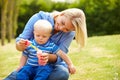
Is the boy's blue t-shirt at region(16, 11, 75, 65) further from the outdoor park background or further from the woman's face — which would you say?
the outdoor park background

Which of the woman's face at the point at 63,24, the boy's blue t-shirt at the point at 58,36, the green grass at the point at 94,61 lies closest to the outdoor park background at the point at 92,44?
the green grass at the point at 94,61

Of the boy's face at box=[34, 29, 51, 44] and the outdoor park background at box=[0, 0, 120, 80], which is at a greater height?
the boy's face at box=[34, 29, 51, 44]

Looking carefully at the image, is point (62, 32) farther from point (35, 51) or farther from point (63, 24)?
point (35, 51)

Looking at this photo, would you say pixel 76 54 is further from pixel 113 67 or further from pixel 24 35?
pixel 24 35

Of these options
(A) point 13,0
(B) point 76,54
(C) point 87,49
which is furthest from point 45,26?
(A) point 13,0

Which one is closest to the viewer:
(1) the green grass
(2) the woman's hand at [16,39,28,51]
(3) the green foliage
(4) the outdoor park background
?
(2) the woman's hand at [16,39,28,51]

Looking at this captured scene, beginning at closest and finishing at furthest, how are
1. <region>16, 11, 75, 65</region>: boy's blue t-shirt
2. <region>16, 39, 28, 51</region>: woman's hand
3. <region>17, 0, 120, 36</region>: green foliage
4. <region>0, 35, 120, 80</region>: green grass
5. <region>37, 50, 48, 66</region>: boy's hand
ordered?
<region>37, 50, 48, 66</region>: boy's hand, <region>16, 39, 28, 51</region>: woman's hand, <region>16, 11, 75, 65</region>: boy's blue t-shirt, <region>0, 35, 120, 80</region>: green grass, <region>17, 0, 120, 36</region>: green foliage

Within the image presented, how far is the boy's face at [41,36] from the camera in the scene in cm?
555

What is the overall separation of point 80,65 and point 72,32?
3.01 m

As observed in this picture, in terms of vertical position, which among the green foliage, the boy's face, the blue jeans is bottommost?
the green foliage

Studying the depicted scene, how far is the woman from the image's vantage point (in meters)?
5.55

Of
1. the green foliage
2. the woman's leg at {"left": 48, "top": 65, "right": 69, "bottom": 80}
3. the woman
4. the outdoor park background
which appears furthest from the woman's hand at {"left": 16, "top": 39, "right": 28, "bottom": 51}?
the green foliage

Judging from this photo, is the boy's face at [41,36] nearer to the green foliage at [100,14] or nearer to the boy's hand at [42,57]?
the boy's hand at [42,57]

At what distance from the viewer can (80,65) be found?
8.77 meters
